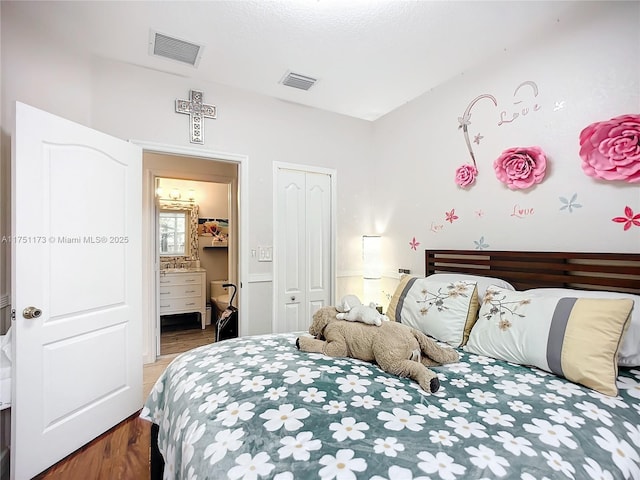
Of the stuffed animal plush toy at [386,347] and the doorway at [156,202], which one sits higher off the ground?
the doorway at [156,202]

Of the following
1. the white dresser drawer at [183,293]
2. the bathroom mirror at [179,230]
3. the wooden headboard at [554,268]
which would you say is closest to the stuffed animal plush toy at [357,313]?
the wooden headboard at [554,268]

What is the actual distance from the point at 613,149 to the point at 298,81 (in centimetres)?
219

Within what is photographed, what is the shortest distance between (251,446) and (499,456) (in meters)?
0.70

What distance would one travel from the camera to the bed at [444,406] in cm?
83

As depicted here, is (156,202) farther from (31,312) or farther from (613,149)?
(613,149)

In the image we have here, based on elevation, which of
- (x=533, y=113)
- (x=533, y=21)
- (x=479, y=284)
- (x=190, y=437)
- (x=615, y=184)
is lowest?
(x=190, y=437)

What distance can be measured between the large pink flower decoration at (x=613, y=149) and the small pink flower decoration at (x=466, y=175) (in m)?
0.69

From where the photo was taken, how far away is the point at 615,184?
1.63 meters

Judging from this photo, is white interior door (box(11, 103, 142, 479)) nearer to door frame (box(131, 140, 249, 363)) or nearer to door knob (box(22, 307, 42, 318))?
door knob (box(22, 307, 42, 318))

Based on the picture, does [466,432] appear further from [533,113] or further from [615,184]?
[533,113]

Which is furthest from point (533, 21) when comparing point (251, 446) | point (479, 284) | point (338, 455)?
point (251, 446)

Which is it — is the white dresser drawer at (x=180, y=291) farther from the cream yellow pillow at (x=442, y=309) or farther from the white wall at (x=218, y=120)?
the cream yellow pillow at (x=442, y=309)

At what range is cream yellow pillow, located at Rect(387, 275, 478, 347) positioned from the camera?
1.80 m

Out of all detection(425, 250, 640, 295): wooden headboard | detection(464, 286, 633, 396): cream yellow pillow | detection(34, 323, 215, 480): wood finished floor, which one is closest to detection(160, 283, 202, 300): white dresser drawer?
detection(34, 323, 215, 480): wood finished floor
